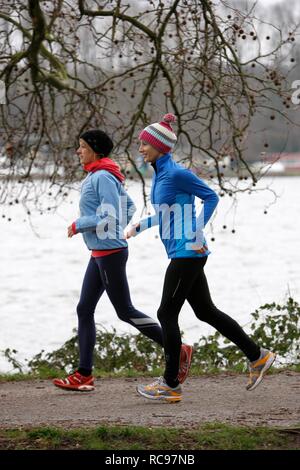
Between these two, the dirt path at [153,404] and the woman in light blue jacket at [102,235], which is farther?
the woman in light blue jacket at [102,235]

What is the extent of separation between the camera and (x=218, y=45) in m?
9.97

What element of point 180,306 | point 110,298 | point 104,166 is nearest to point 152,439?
point 180,306

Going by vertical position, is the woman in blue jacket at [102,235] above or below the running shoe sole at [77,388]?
above

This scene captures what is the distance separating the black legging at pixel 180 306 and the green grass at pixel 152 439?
98 centimetres

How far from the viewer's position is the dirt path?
6598 millimetres

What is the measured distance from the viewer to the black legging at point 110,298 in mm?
7391

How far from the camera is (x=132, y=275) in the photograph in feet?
65.4

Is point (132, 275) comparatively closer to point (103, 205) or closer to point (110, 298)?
point (110, 298)

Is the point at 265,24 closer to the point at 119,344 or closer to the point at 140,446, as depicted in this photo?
the point at 119,344

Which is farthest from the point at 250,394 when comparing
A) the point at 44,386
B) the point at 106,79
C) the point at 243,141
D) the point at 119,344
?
the point at 106,79

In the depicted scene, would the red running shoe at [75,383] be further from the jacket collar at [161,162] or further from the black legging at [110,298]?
the jacket collar at [161,162]

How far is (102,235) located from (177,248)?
2.35 feet
